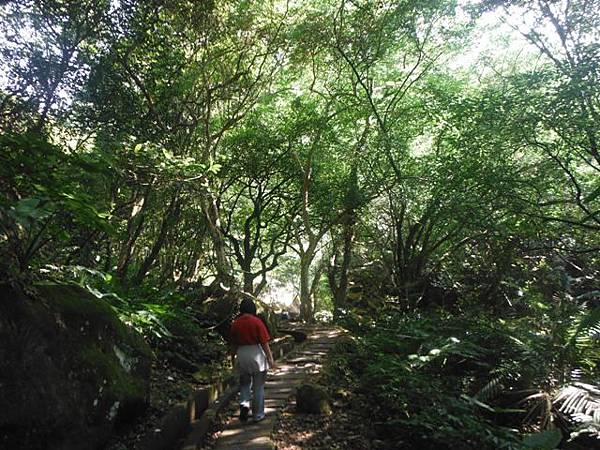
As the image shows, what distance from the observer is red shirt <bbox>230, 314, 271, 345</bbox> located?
5703 mm

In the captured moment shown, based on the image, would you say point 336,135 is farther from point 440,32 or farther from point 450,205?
point 450,205

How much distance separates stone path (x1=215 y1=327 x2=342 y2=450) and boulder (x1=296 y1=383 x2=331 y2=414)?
40cm

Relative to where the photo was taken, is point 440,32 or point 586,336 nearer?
point 586,336

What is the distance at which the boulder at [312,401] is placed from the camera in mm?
6172

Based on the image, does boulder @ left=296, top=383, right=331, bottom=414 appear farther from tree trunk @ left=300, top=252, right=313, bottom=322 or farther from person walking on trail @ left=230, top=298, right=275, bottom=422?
tree trunk @ left=300, top=252, right=313, bottom=322

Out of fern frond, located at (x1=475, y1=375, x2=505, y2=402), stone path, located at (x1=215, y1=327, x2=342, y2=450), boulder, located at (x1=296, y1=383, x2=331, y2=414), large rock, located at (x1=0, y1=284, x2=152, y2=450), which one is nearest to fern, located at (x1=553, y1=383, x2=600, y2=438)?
fern frond, located at (x1=475, y1=375, x2=505, y2=402)

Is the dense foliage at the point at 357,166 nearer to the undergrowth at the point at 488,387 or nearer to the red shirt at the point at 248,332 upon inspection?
→ the undergrowth at the point at 488,387

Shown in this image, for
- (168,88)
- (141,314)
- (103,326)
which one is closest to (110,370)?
(103,326)

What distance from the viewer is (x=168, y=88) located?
31.4 ft

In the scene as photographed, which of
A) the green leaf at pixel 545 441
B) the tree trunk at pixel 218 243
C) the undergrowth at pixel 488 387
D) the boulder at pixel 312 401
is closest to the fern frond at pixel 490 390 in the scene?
the undergrowth at pixel 488 387

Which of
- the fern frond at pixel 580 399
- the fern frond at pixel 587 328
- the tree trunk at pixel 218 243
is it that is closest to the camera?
the fern frond at pixel 580 399

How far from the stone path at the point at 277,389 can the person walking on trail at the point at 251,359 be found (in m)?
0.22

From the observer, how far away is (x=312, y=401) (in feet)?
20.3

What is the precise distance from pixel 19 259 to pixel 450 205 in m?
8.86
